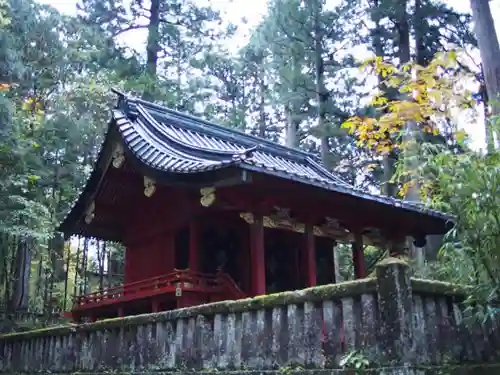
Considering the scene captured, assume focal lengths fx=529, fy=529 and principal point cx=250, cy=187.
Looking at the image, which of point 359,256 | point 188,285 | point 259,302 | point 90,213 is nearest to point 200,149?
point 188,285

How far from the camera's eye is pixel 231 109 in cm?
3138

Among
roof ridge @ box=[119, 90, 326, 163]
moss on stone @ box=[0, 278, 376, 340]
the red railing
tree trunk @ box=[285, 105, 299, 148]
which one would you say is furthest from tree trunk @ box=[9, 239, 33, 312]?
tree trunk @ box=[285, 105, 299, 148]

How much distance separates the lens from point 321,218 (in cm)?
1045

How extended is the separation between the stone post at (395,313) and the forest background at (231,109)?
0.80 meters

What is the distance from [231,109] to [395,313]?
2779cm

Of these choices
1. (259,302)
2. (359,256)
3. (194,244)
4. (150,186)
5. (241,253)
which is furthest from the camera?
(359,256)

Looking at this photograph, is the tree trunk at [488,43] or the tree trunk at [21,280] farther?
the tree trunk at [21,280]

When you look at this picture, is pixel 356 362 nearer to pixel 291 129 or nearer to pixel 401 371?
pixel 401 371

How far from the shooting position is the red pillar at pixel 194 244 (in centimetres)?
956

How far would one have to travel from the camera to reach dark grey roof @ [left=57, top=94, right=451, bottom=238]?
808cm

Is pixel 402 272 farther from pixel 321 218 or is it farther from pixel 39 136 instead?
pixel 39 136

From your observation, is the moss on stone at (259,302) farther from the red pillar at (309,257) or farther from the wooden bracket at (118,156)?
the red pillar at (309,257)

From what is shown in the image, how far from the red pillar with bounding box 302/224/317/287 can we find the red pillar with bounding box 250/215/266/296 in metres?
1.31

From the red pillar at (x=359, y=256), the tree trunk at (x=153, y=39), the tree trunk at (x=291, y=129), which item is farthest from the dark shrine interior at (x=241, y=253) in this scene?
the tree trunk at (x=153, y=39)
